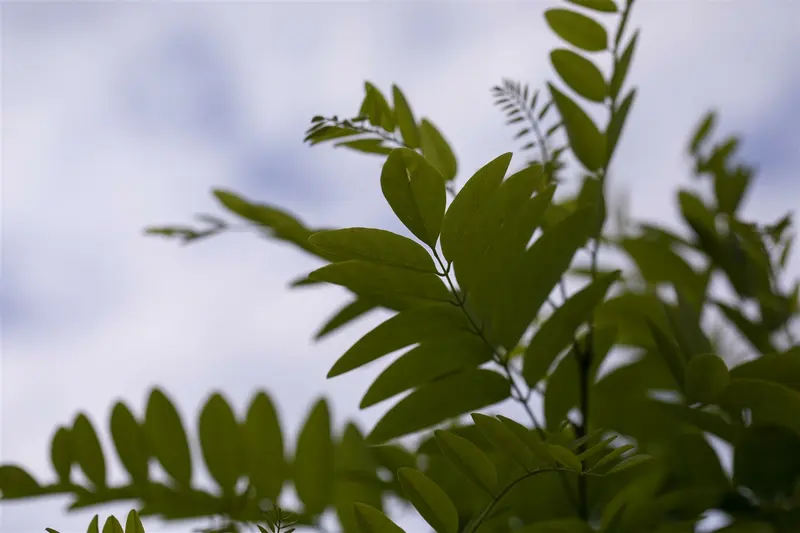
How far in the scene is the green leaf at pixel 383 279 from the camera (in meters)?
0.48

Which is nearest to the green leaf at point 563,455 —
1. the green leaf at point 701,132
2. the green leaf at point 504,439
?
the green leaf at point 504,439

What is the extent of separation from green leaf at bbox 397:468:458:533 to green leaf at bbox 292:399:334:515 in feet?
1.23

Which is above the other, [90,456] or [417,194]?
[417,194]

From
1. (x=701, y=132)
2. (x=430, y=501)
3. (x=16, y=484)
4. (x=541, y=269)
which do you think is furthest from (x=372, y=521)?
(x=701, y=132)

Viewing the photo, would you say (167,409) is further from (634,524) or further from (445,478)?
(634,524)

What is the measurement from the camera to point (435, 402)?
59 centimetres

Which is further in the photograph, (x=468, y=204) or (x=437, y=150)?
(x=437, y=150)

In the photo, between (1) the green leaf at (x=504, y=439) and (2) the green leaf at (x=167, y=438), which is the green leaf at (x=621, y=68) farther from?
(2) the green leaf at (x=167, y=438)

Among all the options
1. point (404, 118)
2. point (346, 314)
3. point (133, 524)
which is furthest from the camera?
point (346, 314)

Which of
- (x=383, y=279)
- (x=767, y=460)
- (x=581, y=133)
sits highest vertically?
(x=581, y=133)

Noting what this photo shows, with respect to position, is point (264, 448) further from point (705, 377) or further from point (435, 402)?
point (705, 377)

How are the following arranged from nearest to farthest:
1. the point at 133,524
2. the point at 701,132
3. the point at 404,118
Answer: the point at 133,524
the point at 404,118
the point at 701,132

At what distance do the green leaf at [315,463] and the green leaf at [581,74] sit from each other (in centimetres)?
40

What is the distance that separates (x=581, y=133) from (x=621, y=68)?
0.21 ft
